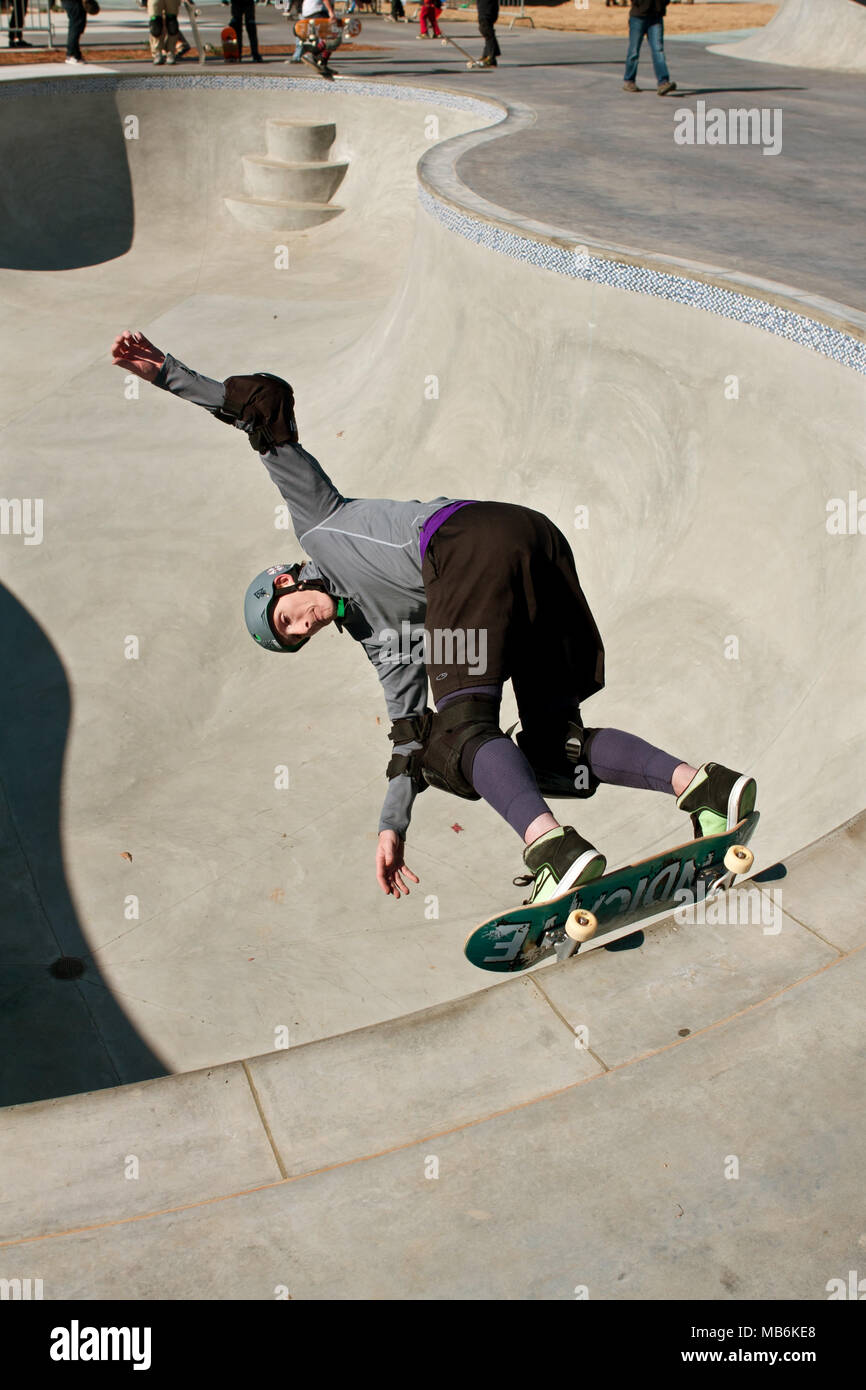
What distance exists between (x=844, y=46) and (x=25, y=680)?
17.9 meters

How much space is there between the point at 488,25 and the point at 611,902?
1886 cm

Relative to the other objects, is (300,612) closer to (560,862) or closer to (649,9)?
(560,862)

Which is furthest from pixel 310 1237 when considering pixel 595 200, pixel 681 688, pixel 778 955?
pixel 595 200

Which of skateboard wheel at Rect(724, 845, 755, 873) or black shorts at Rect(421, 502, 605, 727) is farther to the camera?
black shorts at Rect(421, 502, 605, 727)

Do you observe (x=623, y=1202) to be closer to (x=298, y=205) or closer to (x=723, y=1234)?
(x=723, y=1234)

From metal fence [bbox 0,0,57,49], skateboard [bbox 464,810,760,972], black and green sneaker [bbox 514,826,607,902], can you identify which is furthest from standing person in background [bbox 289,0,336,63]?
black and green sneaker [bbox 514,826,607,902]

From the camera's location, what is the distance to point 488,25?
708 inches

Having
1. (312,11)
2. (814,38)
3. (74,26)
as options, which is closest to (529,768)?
(312,11)

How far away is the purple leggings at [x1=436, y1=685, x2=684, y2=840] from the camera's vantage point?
11.0ft

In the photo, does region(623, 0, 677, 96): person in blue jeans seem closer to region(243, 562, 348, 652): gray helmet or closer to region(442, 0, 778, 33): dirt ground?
region(442, 0, 778, 33): dirt ground

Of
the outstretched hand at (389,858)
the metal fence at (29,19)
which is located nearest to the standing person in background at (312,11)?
the metal fence at (29,19)

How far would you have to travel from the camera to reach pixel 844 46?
18.1 meters

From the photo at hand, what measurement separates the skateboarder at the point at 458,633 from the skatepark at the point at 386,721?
1.81 ft

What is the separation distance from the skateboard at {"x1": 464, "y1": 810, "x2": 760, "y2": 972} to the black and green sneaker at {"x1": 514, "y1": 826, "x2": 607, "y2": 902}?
4 cm
